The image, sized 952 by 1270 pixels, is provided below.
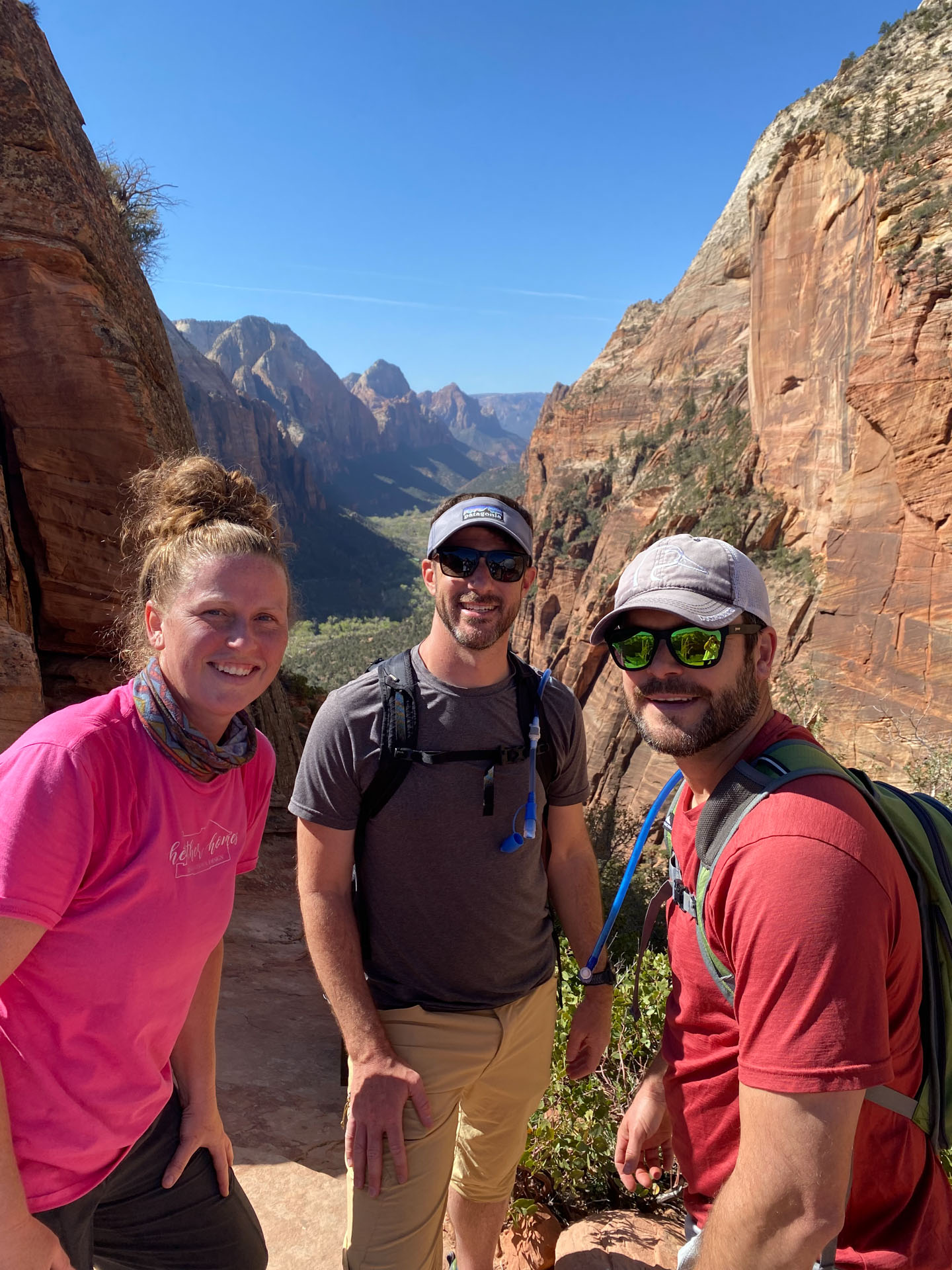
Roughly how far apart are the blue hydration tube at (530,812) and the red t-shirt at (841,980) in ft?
2.42

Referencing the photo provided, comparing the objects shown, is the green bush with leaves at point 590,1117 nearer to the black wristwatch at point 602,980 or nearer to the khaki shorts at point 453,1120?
the khaki shorts at point 453,1120

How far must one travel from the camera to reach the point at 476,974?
2.14 metres

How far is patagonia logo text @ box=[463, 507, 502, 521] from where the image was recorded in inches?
91.8

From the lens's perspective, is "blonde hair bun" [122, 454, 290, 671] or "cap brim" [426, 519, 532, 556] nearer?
"blonde hair bun" [122, 454, 290, 671]

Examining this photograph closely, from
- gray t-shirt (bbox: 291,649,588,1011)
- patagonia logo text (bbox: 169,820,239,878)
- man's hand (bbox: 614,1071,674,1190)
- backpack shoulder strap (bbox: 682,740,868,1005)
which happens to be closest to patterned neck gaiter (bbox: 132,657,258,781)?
patagonia logo text (bbox: 169,820,239,878)

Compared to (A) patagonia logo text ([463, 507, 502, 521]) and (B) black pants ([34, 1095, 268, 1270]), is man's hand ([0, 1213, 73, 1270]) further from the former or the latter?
(A) patagonia logo text ([463, 507, 502, 521])

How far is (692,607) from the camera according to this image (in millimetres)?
1642

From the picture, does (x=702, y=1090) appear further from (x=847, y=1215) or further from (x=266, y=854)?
(x=266, y=854)

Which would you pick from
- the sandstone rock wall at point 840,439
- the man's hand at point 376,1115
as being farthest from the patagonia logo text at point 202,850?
the sandstone rock wall at point 840,439

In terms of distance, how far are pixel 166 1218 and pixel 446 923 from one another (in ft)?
3.18

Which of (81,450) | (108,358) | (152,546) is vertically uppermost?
(108,358)

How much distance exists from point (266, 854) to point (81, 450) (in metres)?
4.58

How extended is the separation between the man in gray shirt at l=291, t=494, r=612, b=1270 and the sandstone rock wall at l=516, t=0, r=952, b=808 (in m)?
15.0

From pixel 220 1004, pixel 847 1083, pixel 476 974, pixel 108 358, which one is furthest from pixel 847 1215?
pixel 108 358
